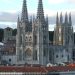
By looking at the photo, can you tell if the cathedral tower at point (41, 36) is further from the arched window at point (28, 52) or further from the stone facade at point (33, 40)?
the arched window at point (28, 52)

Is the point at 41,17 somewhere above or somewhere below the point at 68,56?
above

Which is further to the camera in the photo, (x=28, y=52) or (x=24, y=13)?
(x=24, y=13)

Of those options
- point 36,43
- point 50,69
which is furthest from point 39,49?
point 50,69

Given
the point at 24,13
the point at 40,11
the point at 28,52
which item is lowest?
the point at 28,52

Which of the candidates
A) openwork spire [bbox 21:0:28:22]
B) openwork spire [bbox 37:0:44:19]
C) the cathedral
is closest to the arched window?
the cathedral

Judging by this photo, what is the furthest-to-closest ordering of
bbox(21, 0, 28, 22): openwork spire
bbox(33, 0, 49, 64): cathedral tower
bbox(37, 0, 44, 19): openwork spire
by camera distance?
bbox(21, 0, 28, 22): openwork spire → bbox(37, 0, 44, 19): openwork spire → bbox(33, 0, 49, 64): cathedral tower

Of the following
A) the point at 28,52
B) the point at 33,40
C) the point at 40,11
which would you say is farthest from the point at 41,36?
the point at 40,11

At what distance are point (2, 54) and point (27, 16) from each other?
931 cm

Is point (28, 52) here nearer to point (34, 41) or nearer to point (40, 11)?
point (34, 41)

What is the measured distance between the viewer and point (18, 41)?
357 feet

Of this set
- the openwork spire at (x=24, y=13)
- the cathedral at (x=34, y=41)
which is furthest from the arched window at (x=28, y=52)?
the openwork spire at (x=24, y=13)

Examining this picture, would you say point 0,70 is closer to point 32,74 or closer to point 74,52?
point 32,74

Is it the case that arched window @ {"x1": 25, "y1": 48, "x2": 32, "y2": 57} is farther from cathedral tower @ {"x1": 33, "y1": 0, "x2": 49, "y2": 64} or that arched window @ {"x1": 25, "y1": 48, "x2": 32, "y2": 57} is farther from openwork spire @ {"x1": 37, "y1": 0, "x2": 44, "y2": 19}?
openwork spire @ {"x1": 37, "y1": 0, "x2": 44, "y2": 19}

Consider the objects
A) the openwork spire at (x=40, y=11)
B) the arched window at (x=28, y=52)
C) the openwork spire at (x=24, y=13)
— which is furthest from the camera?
the openwork spire at (x=24, y=13)
